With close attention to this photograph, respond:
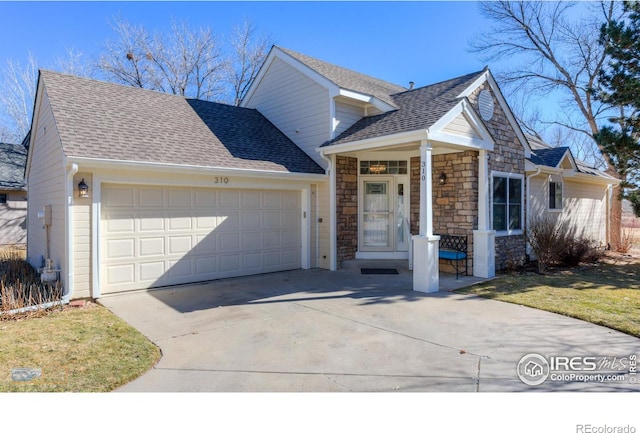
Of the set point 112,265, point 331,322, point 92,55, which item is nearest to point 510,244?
point 331,322

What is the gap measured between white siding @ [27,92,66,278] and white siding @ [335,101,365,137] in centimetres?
621

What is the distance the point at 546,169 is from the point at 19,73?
91.3 feet

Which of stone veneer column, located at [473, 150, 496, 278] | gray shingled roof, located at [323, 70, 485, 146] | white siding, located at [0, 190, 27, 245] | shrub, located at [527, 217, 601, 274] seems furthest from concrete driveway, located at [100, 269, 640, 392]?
white siding, located at [0, 190, 27, 245]

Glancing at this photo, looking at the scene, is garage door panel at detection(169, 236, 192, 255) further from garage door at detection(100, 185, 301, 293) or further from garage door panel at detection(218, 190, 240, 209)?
garage door panel at detection(218, 190, 240, 209)

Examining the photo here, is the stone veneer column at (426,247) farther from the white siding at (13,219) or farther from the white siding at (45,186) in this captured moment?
the white siding at (13,219)

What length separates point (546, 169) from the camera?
11844 millimetres

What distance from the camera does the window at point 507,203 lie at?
10.0m

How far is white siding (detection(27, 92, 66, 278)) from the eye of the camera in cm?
791

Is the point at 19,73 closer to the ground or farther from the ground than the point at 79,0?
farther from the ground

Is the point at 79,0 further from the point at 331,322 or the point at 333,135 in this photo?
the point at 331,322

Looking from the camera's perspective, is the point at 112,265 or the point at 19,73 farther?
the point at 19,73

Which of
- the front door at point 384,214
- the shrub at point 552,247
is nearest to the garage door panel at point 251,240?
the front door at point 384,214

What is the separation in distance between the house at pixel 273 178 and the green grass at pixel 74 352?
5.19ft

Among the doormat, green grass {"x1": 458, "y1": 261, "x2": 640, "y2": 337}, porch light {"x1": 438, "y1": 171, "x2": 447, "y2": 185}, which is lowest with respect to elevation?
green grass {"x1": 458, "y1": 261, "x2": 640, "y2": 337}
